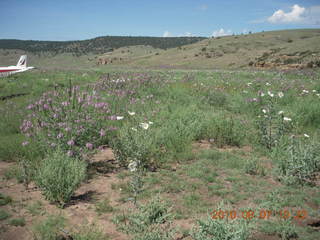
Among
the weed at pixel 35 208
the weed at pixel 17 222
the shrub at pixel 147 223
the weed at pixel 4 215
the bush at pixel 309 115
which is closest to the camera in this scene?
the shrub at pixel 147 223

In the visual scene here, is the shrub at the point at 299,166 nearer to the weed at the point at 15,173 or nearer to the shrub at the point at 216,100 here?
the weed at the point at 15,173

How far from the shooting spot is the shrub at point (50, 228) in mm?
2764

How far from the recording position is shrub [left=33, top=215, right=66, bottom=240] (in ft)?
9.07

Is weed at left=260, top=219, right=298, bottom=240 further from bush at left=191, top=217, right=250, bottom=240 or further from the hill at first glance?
the hill

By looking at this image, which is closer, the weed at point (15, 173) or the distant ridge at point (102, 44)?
the weed at point (15, 173)

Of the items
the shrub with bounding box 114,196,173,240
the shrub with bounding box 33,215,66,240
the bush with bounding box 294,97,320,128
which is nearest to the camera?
the shrub with bounding box 114,196,173,240

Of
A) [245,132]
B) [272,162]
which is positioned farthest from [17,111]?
[272,162]

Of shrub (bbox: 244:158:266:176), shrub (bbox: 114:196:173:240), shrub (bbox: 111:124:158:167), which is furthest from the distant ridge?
shrub (bbox: 114:196:173:240)

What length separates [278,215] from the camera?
3.27 meters

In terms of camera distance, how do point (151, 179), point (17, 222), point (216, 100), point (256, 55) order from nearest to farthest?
point (17, 222) → point (151, 179) → point (216, 100) → point (256, 55)

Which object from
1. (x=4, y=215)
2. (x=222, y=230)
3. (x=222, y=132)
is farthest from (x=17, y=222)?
(x=222, y=132)

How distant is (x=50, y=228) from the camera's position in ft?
9.49
